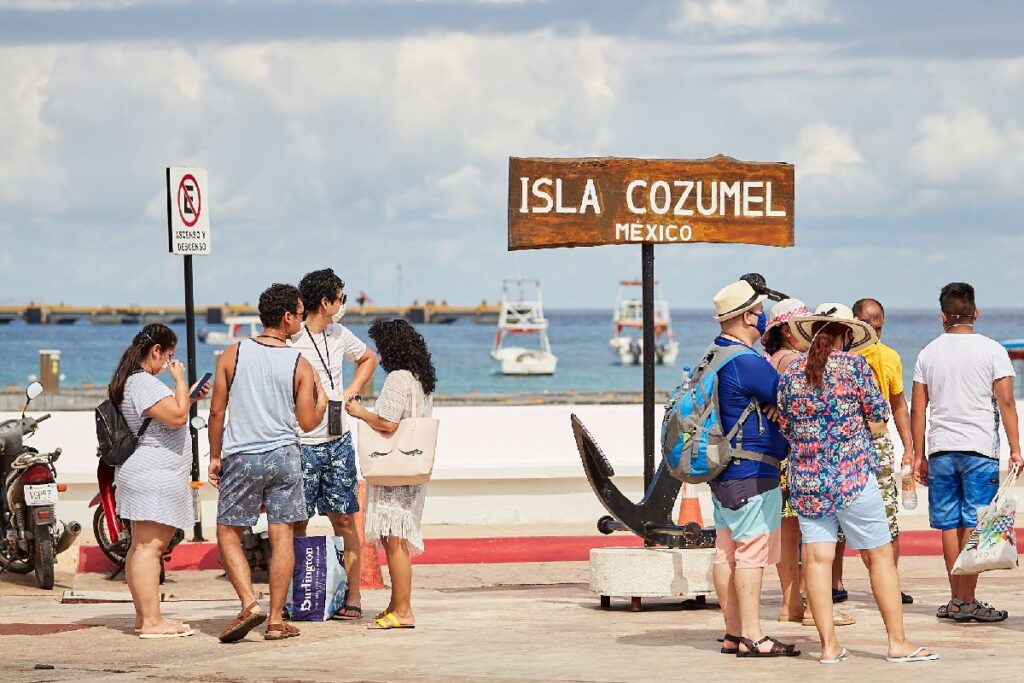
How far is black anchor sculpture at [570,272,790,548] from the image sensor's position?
9.32 meters

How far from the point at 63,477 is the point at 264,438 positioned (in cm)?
501

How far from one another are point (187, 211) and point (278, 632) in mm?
4557

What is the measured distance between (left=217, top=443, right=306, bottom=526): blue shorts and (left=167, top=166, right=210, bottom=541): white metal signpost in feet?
12.1

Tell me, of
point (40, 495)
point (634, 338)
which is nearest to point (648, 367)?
point (40, 495)

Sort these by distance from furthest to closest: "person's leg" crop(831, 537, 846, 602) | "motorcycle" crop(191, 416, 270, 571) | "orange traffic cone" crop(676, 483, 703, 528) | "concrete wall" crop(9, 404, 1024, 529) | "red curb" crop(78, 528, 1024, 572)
Result: "concrete wall" crop(9, 404, 1024, 529) < "red curb" crop(78, 528, 1024, 572) < "motorcycle" crop(191, 416, 270, 571) < "orange traffic cone" crop(676, 483, 703, 528) < "person's leg" crop(831, 537, 846, 602)

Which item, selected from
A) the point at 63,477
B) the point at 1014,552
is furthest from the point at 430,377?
the point at 63,477

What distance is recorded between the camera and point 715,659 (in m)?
7.59

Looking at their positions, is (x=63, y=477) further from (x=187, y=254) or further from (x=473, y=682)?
(x=473, y=682)

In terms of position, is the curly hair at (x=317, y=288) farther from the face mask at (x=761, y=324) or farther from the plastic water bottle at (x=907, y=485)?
the plastic water bottle at (x=907, y=485)

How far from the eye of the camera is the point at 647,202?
33.9 feet

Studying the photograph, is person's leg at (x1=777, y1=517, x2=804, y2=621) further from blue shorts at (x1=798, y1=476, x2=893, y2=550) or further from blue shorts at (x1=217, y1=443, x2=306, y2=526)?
blue shorts at (x1=217, y1=443, x2=306, y2=526)

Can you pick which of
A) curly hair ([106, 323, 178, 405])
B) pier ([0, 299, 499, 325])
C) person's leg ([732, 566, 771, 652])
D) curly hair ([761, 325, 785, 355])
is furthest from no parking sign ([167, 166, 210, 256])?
pier ([0, 299, 499, 325])

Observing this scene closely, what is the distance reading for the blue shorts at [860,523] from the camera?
728cm

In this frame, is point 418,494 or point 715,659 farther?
point 418,494
